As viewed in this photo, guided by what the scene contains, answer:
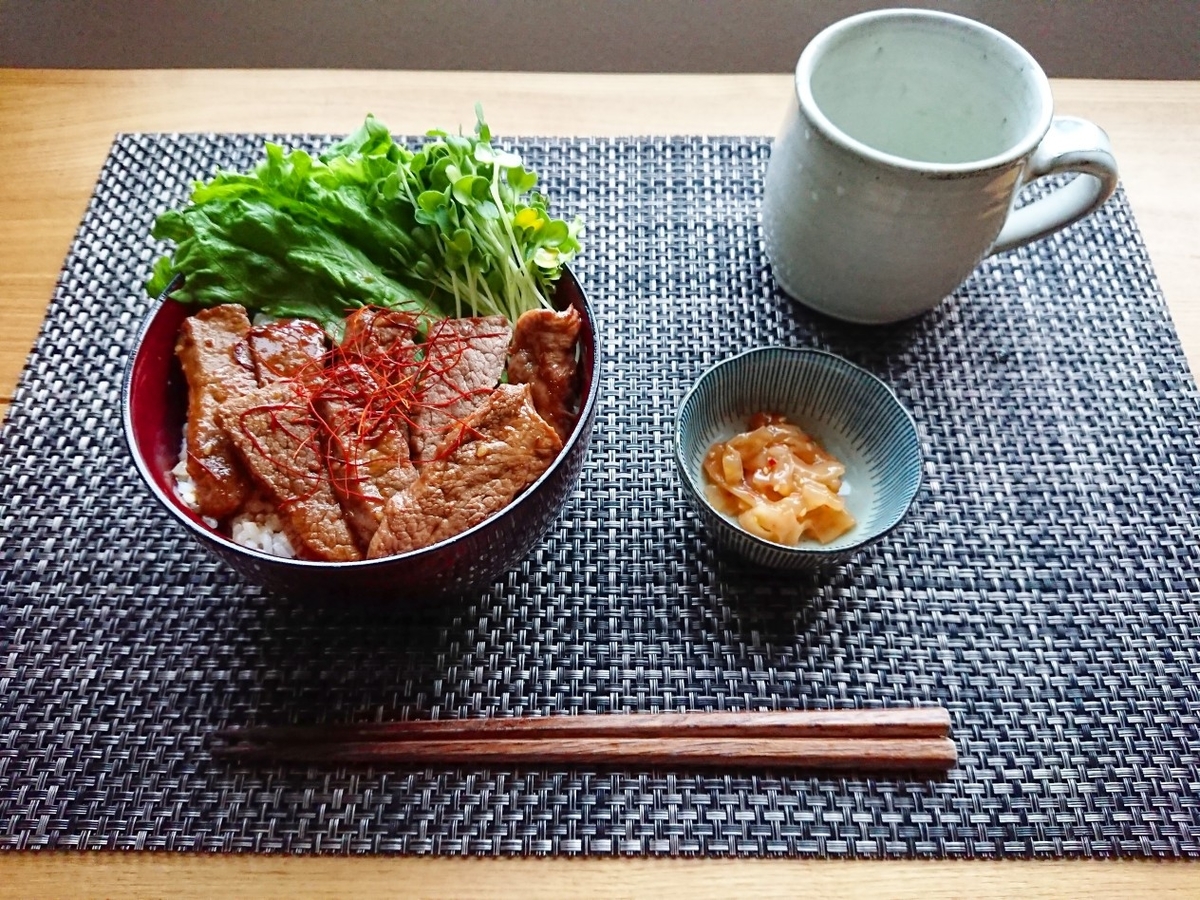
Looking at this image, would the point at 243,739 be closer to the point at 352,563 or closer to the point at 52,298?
the point at 352,563

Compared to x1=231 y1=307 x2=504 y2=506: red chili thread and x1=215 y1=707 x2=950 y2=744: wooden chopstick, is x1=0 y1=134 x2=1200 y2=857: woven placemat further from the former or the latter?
x1=231 y1=307 x2=504 y2=506: red chili thread

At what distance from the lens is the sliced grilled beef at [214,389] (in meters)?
1.03

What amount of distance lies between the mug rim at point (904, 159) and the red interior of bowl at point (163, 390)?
0.39m

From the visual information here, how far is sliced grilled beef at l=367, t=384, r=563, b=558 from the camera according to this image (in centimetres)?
96

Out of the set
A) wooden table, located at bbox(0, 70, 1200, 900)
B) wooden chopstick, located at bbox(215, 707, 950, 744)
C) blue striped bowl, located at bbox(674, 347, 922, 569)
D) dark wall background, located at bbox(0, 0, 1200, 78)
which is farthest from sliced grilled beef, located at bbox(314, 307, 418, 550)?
dark wall background, located at bbox(0, 0, 1200, 78)

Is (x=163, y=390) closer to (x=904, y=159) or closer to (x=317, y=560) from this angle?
(x=317, y=560)

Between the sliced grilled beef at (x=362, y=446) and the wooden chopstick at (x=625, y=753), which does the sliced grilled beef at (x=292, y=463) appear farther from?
the wooden chopstick at (x=625, y=753)

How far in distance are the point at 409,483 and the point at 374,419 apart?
0.32ft

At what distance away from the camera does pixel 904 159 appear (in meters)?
1.24

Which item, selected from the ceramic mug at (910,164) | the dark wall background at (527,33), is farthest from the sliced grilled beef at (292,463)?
the dark wall background at (527,33)

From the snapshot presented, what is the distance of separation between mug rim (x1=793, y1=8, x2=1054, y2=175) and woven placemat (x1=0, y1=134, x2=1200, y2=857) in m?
0.33

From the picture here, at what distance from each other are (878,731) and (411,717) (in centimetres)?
55

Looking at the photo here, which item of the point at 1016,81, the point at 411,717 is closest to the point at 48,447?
the point at 411,717

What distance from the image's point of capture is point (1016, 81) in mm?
1263
